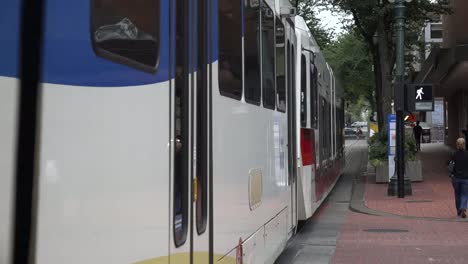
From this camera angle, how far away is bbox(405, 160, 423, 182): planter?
69.7 feet

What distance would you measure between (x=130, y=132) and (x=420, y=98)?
15.0 metres

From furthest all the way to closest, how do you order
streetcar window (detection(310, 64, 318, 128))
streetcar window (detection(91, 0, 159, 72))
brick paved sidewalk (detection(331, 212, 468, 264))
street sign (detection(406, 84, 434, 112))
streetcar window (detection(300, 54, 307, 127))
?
street sign (detection(406, 84, 434, 112)), streetcar window (detection(310, 64, 318, 128)), streetcar window (detection(300, 54, 307, 127)), brick paved sidewalk (detection(331, 212, 468, 264)), streetcar window (detection(91, 0, 159, 72))

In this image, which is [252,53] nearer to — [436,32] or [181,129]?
[181,129]

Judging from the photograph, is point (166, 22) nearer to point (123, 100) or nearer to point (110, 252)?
point (123, 100)

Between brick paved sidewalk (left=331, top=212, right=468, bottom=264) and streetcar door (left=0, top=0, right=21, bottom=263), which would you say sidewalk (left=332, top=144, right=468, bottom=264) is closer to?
brick paved sidewalk (left=331, top=212, right=468, bottom=264)

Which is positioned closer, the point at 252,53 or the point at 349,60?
the point at 252,53

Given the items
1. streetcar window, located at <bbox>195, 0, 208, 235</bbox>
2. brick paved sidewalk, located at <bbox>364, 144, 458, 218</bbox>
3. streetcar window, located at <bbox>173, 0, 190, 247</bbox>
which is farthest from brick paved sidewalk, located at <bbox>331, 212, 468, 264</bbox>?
streetcar window, located at <bbox>173, 0, 190, 247</bbox>

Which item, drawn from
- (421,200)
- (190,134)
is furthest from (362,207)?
(190,134)

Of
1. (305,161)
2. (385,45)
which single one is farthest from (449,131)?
(305,161)

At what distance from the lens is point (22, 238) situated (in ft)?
6.41

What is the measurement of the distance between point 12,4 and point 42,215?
672mm

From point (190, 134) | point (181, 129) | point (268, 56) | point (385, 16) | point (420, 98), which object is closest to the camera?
point (181, 129)

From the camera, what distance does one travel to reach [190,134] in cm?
358

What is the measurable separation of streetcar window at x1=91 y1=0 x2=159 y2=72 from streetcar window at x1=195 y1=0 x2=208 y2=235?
2.52ft
